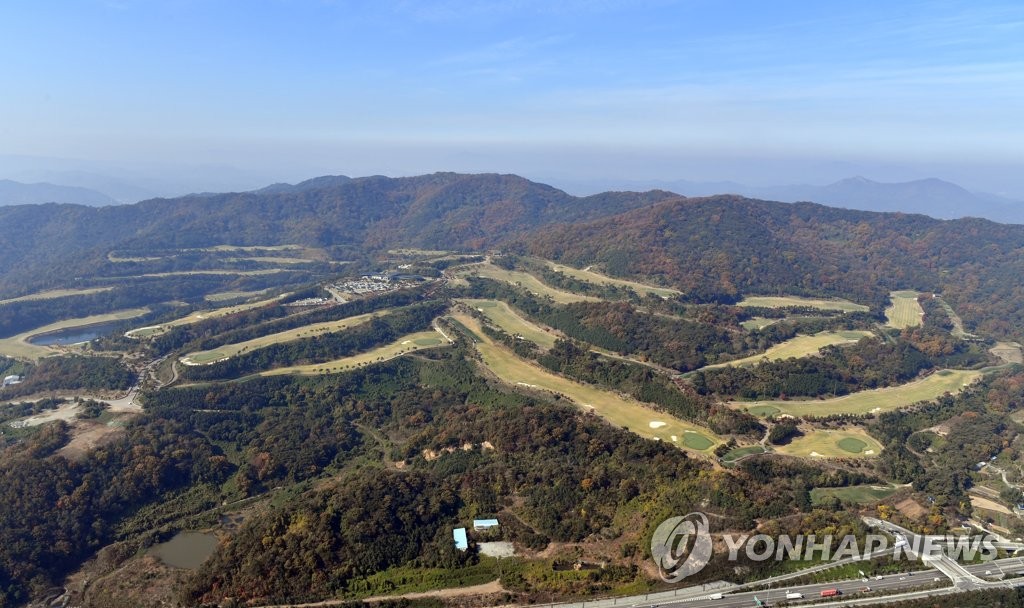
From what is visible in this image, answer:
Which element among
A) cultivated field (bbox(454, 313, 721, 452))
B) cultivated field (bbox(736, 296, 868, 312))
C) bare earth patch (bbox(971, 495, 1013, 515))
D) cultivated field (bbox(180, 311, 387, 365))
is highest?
cultivated field (bbox(736, 296, 868, 312))

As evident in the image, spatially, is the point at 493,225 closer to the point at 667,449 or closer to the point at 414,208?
the point at 414,208

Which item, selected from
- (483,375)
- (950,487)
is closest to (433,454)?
(483,375)

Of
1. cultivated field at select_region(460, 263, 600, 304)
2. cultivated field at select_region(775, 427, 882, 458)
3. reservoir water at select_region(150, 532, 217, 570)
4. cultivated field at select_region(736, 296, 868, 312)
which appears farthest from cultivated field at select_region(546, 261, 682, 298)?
reservoir water at select_region(150, 532, 217, 570)

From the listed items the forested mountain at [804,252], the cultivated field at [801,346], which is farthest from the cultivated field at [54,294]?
the cultivated field at [801,346]

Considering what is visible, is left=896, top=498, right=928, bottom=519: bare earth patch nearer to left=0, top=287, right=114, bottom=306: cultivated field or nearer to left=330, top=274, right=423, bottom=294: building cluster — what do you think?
left=330, top=274, right=423, bottom=294: building cluster

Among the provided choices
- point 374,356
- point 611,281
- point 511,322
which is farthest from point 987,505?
point 611,281

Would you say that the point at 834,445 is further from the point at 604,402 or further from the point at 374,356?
the point at 374,356

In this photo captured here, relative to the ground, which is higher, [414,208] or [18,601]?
[414,208]
